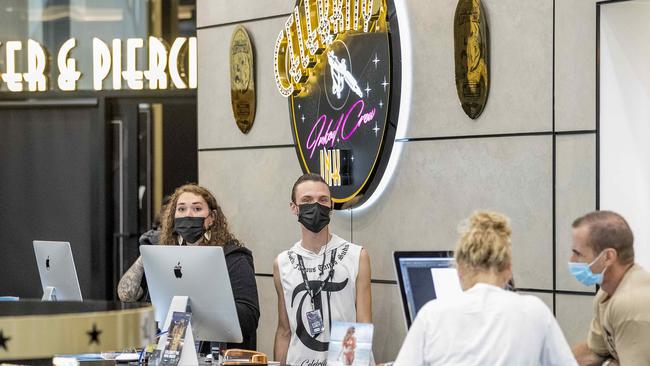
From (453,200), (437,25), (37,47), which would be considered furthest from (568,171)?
(37,47)

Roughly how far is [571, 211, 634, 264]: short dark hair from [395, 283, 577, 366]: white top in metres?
0.66

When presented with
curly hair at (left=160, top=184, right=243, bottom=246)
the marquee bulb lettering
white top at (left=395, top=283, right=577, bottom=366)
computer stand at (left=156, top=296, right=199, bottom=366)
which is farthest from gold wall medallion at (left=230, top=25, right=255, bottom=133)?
white top at (left=395, top=283, right=577, bottom=366)

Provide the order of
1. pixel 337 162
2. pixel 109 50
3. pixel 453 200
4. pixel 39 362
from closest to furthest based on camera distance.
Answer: pixel 39 362 < pixel 453 200 < pixel 337 162 < pixel 109 50

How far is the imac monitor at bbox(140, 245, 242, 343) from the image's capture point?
448cm

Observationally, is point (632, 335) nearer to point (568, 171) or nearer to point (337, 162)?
point (568, 171)

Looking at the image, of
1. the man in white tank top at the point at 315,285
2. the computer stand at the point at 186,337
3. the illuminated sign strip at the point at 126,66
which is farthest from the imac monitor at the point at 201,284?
the illuminated sign strip at the point at 126,66

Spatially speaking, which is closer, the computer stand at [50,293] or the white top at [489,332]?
the white top at [489,332]

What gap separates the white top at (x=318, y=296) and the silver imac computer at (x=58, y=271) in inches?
42.2

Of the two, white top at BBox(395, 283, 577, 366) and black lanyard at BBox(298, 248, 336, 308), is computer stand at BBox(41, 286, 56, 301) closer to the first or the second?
black lanyard at BBox(298, 248, 336, 308)

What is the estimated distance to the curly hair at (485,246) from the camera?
3.30 metres

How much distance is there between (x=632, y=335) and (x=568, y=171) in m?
1.43

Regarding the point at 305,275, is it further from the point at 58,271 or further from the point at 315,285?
the point at 58,271

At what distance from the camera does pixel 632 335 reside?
12.1 feet

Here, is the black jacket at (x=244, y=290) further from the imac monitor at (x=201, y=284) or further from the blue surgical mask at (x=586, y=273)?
the blue surgical mask at (x=586, y=273)
